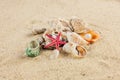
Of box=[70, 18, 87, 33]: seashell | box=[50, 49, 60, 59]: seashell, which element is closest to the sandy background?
box=[50, 49, 60, 59]: seashell

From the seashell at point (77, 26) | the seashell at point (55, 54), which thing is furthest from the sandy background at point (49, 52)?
the seashell at point (77, 26)

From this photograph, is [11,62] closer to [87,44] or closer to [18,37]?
[18,37]

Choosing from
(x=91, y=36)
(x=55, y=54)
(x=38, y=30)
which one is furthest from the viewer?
(x=38, y=30)

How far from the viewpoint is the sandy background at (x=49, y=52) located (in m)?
1.71

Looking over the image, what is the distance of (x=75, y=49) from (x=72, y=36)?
0.42 feet

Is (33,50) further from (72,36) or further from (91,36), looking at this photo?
(91,36)

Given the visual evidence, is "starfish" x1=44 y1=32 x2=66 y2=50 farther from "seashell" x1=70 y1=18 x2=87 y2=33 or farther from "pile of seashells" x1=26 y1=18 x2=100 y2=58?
"seashell" x1=70 y1=18 x2=87 y2=33

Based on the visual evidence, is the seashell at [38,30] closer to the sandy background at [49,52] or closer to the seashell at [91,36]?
the sandy background at [49,52]

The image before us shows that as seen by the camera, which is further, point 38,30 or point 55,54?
point 38,30

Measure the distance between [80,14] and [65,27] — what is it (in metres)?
0.49

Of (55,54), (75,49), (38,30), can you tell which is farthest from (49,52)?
(38,30)

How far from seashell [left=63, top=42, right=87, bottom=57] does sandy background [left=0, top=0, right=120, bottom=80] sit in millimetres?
40

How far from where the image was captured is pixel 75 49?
6.08 feet

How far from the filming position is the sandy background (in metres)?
1.71
